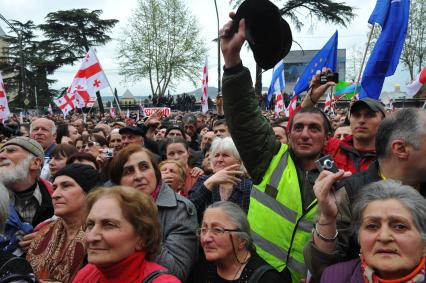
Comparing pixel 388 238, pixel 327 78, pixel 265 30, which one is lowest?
pixel 388 238

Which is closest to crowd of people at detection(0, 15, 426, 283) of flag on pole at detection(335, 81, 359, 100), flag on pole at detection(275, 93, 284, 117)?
flag on pole at detection(275, 93, 284, 117)

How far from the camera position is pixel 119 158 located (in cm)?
315

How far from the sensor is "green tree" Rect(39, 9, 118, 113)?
124ft

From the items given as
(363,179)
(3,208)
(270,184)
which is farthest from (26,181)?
(363,179)

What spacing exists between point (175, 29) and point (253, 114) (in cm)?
3676

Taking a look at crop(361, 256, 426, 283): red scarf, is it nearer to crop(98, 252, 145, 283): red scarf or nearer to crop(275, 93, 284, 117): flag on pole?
crop(98, 252, 145, 283): red scarf

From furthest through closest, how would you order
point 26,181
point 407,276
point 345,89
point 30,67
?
point 30,67 → point 345,89 → point 26,181 → point 407,276

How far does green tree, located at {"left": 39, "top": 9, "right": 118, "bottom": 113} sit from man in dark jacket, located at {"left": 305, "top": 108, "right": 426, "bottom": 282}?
37.6 metres

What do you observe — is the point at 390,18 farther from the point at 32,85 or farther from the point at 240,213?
the point at 32,85

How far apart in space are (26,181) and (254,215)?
2.09m

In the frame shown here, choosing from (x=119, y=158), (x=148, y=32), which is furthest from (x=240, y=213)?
(x=148, y=32)

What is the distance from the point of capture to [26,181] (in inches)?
151

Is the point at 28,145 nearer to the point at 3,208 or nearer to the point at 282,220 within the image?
the point at 3,208

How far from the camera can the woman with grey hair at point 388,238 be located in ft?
6.18
